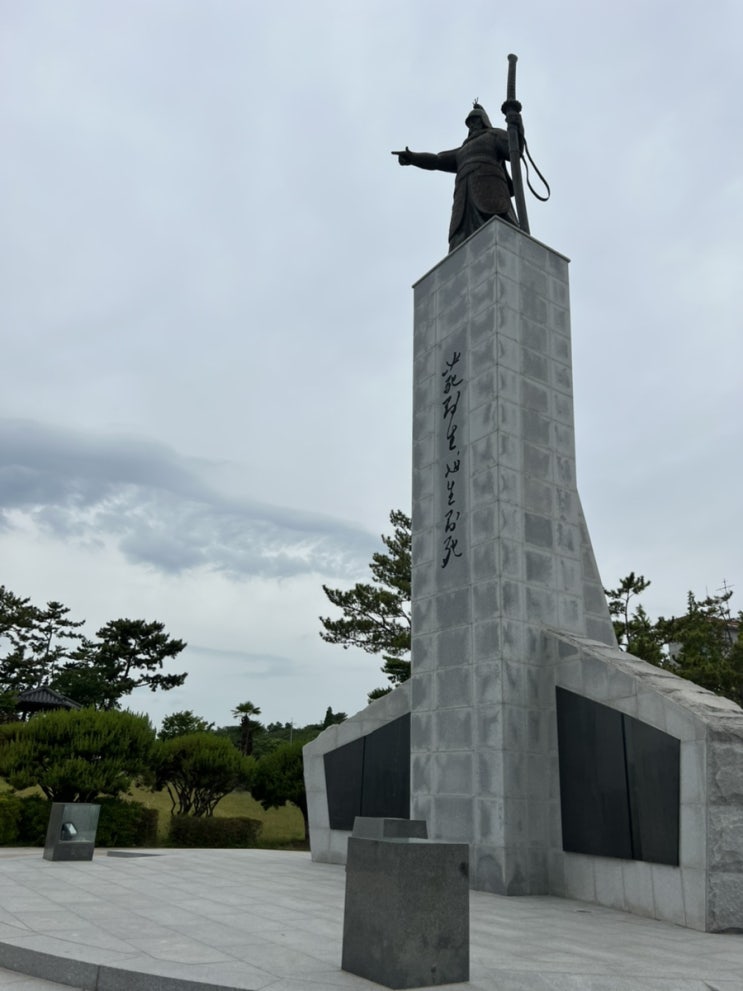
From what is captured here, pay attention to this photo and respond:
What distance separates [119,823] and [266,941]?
1877cm

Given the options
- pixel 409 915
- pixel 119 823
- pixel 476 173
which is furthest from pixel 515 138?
pixel 119 823

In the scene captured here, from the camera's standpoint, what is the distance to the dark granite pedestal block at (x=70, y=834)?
15453mm

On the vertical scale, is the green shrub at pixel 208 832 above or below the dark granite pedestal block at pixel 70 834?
below

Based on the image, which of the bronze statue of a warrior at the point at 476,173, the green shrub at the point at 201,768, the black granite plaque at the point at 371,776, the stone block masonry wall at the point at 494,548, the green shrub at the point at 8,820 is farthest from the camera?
the green shrub at the point at 201,768

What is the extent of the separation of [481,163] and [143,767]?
64.4ft

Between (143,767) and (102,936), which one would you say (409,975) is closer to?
(102,936)

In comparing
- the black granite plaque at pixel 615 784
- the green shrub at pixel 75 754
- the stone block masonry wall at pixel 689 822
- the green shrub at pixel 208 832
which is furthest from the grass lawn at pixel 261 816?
the stone block masonry wall at pixel 689 822

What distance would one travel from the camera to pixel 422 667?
1436 centimetres

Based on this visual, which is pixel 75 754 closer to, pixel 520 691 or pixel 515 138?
pixel 520 691

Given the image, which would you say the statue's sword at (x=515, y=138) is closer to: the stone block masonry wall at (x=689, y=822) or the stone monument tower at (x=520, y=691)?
the stone monument tower at (x=520, y=691)

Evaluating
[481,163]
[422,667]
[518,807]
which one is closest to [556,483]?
[422,667]

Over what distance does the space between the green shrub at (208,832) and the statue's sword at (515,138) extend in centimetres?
2123

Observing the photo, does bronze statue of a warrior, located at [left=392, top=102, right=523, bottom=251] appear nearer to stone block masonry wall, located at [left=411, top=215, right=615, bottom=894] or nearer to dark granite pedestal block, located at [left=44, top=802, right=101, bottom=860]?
stone block masonry wall, located at [left=411, top=215, right=615, bottom=894]

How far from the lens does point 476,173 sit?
1666 centimetres
